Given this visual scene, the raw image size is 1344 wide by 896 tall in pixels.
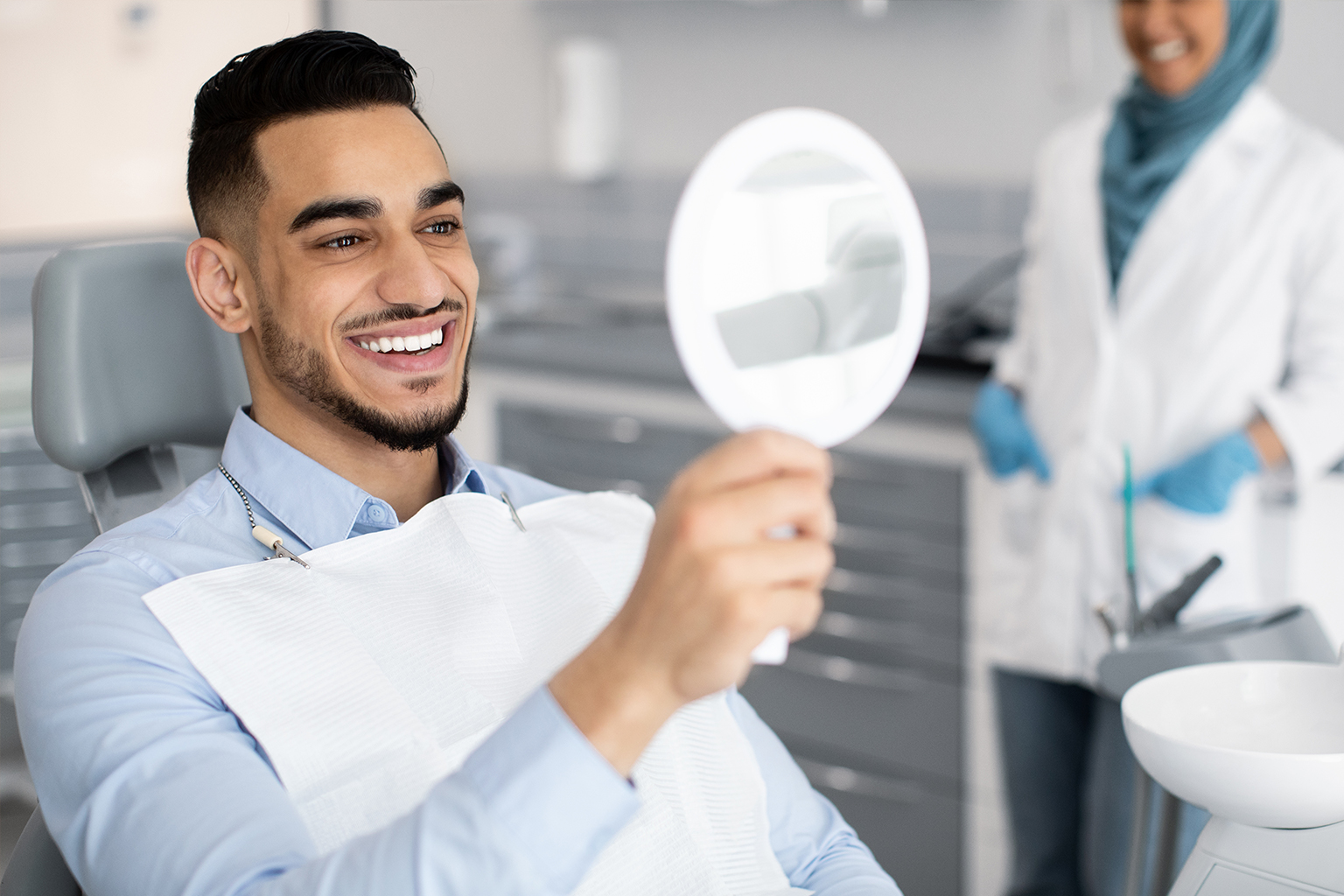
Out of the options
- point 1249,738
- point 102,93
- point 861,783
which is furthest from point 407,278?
point 861,783

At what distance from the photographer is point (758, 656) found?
0.59 m

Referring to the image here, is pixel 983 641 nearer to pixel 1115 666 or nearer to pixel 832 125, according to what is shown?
pixel 1115 666

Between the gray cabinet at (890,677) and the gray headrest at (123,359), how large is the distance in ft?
4.12

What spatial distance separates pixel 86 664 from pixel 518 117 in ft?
8.60

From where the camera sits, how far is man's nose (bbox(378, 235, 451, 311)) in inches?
37.5

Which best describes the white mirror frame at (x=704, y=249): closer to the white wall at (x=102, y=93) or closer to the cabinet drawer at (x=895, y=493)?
the white wall at (x=102, y=93)

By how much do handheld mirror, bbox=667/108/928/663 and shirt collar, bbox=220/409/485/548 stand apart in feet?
1.46

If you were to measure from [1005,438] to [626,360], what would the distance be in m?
0.83

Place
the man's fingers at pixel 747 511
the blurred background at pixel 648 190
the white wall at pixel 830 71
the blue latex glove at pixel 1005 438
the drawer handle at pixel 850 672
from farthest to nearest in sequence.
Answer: the white wall at pixel 830 71, the drawer handle at pixel 850 672, the blue latex glove at pixel 1005 438, the blurred background at pixel 648 190, the man's fingers at pixel 747 511

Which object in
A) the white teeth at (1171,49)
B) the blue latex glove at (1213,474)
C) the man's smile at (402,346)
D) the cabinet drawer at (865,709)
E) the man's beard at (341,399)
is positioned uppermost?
the white teeth at (1171,49)

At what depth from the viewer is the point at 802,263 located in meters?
0.66

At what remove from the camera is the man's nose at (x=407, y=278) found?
37.5 inches

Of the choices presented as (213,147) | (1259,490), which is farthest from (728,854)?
(1259,490)

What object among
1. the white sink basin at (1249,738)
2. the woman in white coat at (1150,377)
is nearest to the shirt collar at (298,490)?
the white sink basin at (1249,738)
